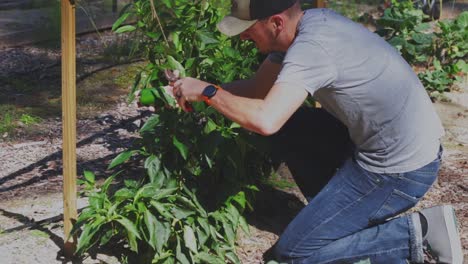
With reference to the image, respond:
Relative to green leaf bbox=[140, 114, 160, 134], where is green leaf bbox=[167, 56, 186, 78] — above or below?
above

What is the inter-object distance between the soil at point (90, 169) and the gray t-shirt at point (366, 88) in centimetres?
82

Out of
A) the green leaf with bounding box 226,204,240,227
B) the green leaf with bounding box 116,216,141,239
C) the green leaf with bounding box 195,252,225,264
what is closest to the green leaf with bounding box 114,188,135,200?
the green leaf with bounding box 116,216,141,239

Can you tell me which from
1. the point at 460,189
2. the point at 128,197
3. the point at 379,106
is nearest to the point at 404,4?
the point at 460,189

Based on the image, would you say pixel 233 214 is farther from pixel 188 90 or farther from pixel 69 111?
pixel 69 111

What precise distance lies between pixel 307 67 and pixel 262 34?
29cm

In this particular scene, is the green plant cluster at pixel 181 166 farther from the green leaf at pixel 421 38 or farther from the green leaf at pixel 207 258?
the green leaf at pixel 421 38

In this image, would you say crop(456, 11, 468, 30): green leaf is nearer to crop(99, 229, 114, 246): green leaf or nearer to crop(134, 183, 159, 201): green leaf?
crop(134, 183, 159, 201): green leaf

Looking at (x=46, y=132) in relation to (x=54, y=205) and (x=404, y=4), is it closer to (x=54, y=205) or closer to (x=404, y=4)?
(x=54, y=205)

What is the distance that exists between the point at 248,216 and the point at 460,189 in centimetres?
128

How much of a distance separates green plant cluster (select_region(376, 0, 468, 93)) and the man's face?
3029 mm

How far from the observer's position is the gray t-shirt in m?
3.21

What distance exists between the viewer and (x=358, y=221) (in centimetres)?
368

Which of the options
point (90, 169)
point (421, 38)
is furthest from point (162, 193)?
point (421, 38)

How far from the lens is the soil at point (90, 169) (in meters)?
3.82
